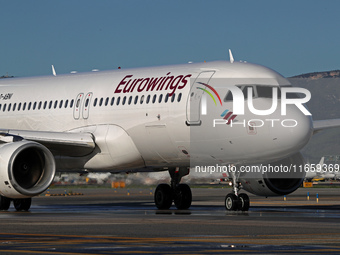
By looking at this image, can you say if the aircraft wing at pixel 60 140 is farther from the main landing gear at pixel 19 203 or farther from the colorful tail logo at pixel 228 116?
the colorful tail logo at pixel 228 116

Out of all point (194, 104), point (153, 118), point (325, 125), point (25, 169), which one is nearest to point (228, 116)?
point (194, 104)

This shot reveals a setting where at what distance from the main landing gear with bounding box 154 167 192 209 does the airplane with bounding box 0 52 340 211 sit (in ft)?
0.12

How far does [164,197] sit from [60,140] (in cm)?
520

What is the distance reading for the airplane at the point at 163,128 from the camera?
2539 cm

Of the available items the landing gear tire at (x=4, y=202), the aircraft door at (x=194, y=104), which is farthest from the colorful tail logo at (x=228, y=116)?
the landing gear tire at (x=4, y=202)

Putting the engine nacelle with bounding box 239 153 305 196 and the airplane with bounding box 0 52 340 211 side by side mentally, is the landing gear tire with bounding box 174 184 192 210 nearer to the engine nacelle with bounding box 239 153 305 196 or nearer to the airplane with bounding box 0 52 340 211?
the airplane with bounding box 0 52 340 211

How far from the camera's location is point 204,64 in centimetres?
2823

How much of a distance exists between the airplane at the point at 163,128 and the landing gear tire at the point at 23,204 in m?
0.05

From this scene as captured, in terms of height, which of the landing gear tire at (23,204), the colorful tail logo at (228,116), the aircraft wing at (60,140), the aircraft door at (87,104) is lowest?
the landing gear tire at (23,204)

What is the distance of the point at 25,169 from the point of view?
26234 mm

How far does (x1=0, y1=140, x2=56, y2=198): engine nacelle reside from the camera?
25094 mm

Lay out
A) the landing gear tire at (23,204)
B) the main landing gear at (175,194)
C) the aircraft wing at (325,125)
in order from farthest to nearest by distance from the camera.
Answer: the main landing gear at (175,194) → the landing gear tire at (23,204) → the aircraft wing at (325,125)

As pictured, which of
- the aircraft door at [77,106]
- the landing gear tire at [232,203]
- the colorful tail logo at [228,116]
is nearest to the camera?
the colorful tail logo at [228,116]

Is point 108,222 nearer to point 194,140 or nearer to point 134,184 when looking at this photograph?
point 194,140
